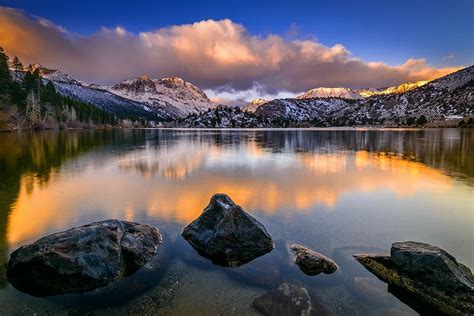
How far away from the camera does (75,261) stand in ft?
32.4

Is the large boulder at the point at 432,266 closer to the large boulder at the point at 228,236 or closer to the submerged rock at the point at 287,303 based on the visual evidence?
the submerged rock at the point at 287,303

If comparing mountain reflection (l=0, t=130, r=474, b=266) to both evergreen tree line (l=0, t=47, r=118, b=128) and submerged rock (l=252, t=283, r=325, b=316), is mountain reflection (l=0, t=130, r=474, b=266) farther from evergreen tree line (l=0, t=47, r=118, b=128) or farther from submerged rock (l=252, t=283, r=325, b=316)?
evergreen tree line (l=0, t=47, r=118, b=128)

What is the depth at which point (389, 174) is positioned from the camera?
95.5ft

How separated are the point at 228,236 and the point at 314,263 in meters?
3.66

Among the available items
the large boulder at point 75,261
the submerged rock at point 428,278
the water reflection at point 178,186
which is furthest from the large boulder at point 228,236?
the submerged rock at point 428,278

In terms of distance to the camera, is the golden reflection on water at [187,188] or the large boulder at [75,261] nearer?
the large boulder at [75,261]

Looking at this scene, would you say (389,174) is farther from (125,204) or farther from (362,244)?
(125,204)

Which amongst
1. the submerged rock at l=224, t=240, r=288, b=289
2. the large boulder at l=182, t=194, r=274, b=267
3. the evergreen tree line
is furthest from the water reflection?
the evergreen tree line

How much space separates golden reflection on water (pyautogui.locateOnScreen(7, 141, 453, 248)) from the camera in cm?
1709

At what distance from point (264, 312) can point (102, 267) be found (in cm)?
574

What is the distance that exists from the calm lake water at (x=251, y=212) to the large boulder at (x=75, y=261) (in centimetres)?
50

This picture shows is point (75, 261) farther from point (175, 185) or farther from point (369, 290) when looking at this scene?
point (175, 185)

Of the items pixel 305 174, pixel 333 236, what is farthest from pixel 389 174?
pixel 333 236

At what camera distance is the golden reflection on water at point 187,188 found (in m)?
17.1
